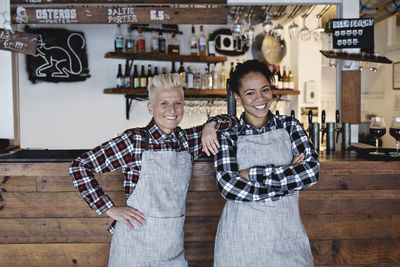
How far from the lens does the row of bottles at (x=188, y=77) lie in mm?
4121

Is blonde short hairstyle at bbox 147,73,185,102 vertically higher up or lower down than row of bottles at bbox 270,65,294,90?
lower down

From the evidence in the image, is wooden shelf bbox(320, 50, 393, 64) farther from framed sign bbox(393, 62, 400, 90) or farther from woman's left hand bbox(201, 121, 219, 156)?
framed sign bbox(393, 62, 400, 90)

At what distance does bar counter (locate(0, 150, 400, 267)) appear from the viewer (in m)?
1.96

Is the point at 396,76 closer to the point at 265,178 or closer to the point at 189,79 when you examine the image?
the point at 189,79

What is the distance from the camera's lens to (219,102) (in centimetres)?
443

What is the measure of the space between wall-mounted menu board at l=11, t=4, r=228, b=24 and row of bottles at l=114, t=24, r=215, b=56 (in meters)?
1.38

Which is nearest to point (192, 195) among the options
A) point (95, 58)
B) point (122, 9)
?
Answer: point (122, 9)

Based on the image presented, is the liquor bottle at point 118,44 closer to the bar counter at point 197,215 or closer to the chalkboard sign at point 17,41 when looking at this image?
the chalkboard sign at point 17,41

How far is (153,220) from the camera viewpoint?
1449mm

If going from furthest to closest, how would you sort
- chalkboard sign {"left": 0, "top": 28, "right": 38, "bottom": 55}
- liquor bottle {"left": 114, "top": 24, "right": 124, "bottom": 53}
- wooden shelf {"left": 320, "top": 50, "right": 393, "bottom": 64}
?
liquor bottle {"left": 114, "top": 24, "right": 124, "bottom": 53}, wooden shelf {"left": 320, "top": 50, "right": 393, "bottom": 64}, chalkboard sign {"left": 0, "top": 28, "right": 38, "bottom": 55}

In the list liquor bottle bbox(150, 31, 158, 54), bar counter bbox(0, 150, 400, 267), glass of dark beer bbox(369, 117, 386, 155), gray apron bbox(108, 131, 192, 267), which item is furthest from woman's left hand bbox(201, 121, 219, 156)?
liquor bottle bbox(150, 31, 158, 54)

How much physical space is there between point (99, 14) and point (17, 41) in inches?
24.5

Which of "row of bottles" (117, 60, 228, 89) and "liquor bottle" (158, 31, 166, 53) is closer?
"row of bottles" (117, 60, 228, 89)

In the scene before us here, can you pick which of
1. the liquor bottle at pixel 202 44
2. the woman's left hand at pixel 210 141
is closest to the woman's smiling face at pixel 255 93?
the woman's left hand at pixel 210 141
